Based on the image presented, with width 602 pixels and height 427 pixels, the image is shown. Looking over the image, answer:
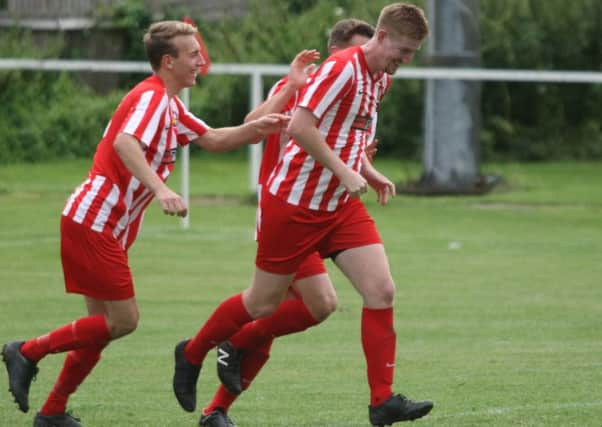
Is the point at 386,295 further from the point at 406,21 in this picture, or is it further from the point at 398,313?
the point at 398,313

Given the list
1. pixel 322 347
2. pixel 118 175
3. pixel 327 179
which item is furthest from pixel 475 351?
pixel 118 175

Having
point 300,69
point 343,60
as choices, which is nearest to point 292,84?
point 300,69

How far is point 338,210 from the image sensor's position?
6.85 metres

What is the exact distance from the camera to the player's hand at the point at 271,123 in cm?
698

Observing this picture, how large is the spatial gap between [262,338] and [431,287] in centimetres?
544

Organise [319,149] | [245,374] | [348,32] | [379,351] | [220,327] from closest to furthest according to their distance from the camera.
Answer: [319,149] < [379,351] < [220,327] < [245,374] < [348,32]

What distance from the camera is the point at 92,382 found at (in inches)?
324

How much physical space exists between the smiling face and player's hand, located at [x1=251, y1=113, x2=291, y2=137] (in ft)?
1.28

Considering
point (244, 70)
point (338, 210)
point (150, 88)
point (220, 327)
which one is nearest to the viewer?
point (150, 88)

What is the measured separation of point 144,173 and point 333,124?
0.94m

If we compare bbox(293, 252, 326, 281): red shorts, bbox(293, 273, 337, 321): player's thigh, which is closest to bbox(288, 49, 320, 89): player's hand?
bbox(293, 252, 326, 281): red shorts

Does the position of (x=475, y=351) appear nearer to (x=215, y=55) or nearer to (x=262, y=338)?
(x=262, y=338)

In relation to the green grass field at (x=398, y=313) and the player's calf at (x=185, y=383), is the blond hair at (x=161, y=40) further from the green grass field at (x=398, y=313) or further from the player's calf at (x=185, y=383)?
the green grass field at (x=398, y=313)

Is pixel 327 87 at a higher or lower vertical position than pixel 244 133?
higher
